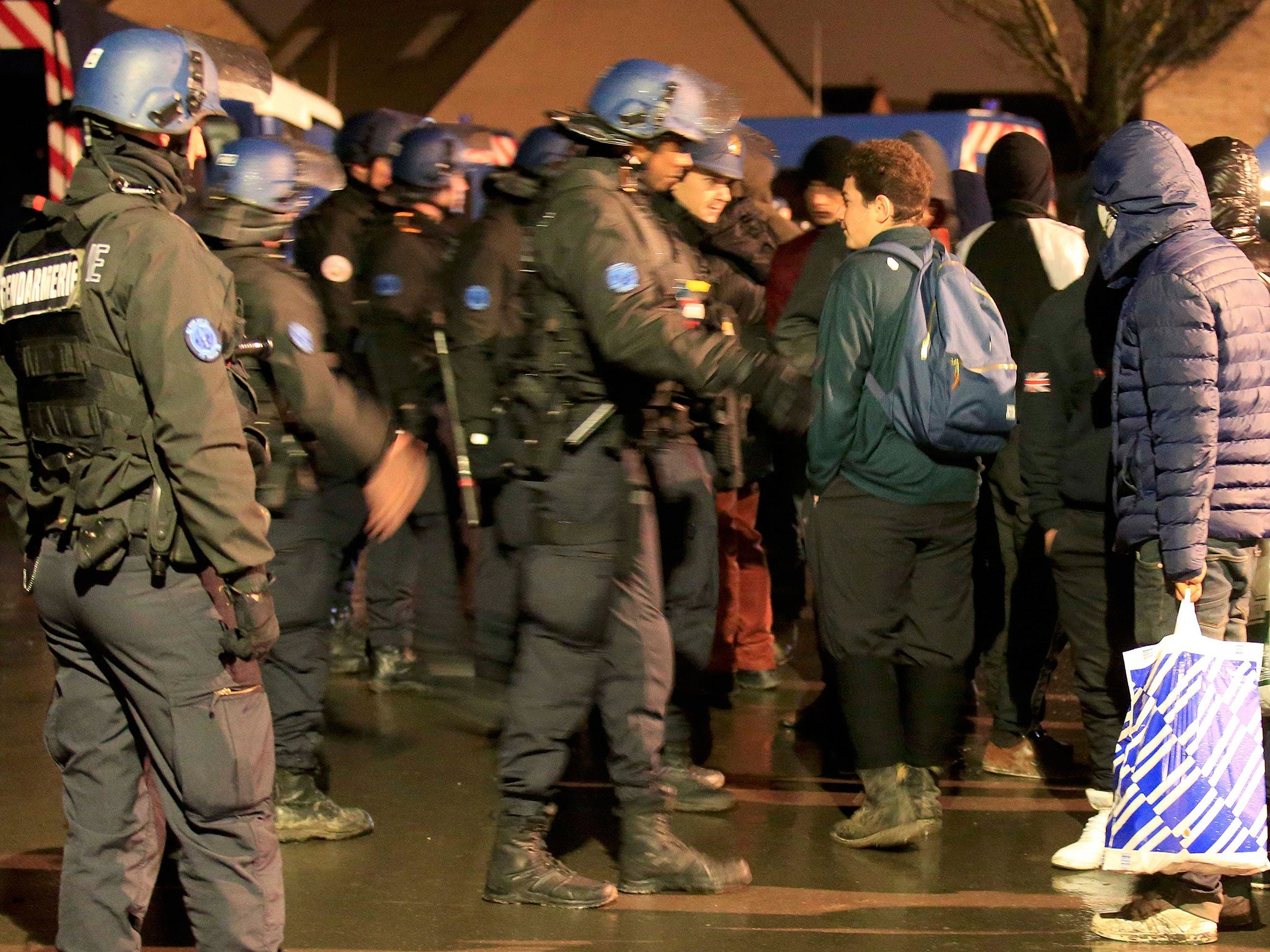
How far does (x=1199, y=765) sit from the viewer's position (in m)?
3.91

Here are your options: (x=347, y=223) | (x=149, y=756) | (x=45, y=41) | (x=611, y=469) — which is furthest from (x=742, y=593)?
(x=45, y=41)

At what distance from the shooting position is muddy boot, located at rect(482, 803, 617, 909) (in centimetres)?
429

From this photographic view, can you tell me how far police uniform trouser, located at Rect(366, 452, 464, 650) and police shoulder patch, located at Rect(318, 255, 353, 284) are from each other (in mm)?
861

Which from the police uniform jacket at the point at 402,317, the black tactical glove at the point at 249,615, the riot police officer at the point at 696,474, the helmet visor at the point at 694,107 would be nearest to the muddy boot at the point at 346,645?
the police uniform jacket at the point at 402,317

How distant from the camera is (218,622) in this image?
320 centimetres

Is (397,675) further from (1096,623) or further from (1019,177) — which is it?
(1019,177)

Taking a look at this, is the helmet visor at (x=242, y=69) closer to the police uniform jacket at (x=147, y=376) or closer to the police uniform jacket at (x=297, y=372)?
the police uniform jacket at (x=297, y=372)

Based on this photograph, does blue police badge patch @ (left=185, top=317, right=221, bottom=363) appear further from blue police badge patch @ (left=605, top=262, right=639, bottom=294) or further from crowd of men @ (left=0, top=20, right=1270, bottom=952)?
blue police badge patch @ (left=605, top=262, right=639, bottom=294)

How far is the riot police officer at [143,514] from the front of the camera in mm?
3084

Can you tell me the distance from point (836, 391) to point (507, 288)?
5.84 ft

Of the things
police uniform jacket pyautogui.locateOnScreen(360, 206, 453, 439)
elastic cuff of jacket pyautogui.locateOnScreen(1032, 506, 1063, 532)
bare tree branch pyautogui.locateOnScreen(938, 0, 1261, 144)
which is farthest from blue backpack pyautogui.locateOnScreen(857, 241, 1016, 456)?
bare tree branch pyautogui.locateOnScreen(938, 0, 1261, 144)

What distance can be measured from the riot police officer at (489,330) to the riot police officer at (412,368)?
266mm

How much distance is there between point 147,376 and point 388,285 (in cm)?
354

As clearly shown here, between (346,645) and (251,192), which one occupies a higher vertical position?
(251,192)
